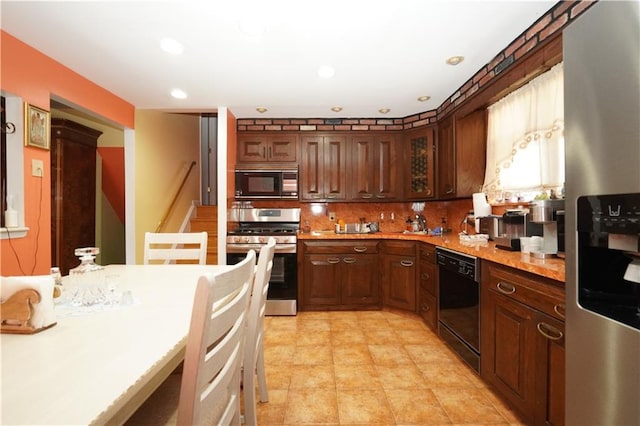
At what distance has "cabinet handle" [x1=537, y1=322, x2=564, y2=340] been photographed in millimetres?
1363

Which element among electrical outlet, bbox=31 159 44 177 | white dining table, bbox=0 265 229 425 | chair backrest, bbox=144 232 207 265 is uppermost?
electrical outlet, bbox=31 159 44 177

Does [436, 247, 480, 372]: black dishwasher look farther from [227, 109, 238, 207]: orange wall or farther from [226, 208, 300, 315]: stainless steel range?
[227, 109, 238, 207]: orange wall

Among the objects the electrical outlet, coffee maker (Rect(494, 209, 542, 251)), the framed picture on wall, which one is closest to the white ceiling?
the framed picture on wall

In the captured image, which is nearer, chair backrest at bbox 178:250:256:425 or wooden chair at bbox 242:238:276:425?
chair backrest at bbox 178:250:256:425

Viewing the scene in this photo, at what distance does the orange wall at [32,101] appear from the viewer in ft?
6.91

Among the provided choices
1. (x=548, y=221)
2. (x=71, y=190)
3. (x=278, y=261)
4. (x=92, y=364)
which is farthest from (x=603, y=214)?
(x=71, y=190)

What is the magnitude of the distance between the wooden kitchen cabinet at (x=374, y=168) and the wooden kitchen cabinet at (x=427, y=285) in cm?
97

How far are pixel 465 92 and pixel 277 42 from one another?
1.85 metres

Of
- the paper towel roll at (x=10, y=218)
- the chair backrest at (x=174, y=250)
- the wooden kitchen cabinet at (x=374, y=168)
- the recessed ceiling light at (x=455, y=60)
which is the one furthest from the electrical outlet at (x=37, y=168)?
the recessed ceiling light at (x=455, y=60)

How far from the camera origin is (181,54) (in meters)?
2.36

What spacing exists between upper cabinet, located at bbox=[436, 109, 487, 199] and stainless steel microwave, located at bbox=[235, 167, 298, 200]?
6.00ft

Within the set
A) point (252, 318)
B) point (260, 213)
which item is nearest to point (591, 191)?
point (252, 318)

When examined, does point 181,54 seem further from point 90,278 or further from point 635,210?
point 635,210

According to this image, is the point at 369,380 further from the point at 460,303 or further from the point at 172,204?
the point at 172,204
